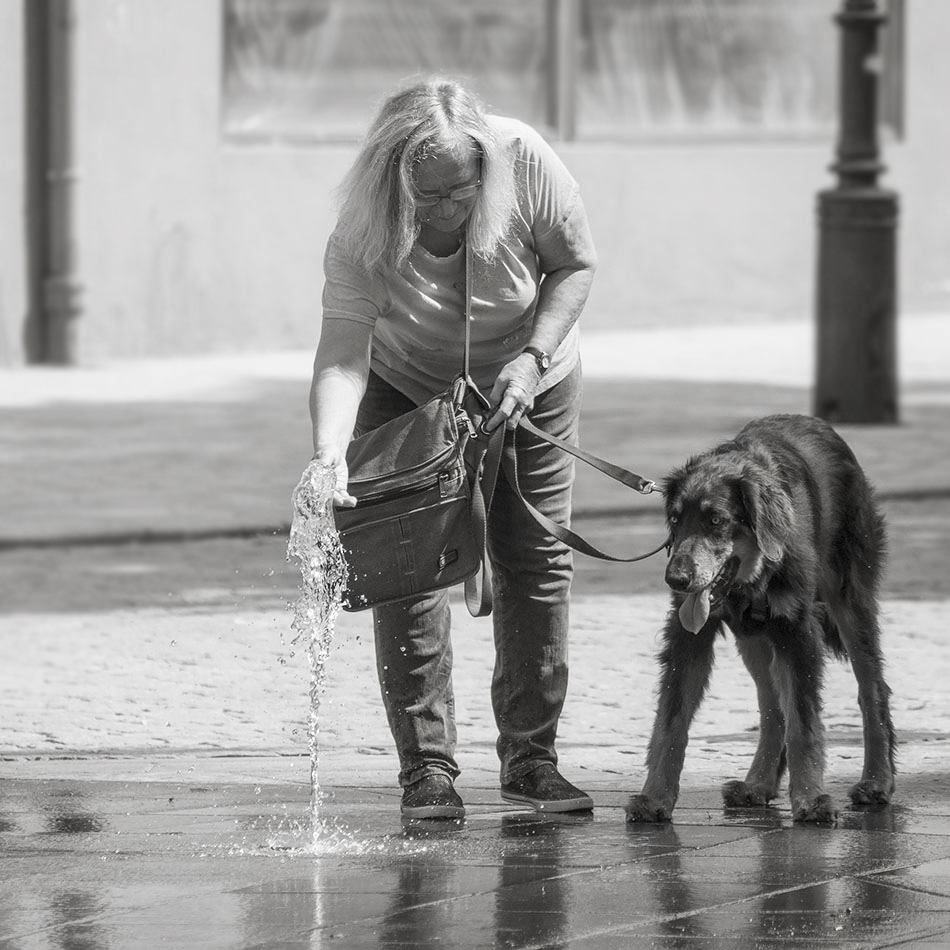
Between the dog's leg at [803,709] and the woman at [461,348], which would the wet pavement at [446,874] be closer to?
the dog's leg at [803,709]

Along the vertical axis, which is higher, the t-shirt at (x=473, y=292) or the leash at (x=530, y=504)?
the t-shirt at (x=473, y=292)

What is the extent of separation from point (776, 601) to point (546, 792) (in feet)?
2.50

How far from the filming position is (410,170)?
543 centimetres

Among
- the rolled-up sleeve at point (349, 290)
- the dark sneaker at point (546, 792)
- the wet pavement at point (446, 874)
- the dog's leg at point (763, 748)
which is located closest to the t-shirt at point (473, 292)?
the rolled-up sleeve at point (349, 290)

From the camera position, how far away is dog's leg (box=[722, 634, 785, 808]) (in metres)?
5.88

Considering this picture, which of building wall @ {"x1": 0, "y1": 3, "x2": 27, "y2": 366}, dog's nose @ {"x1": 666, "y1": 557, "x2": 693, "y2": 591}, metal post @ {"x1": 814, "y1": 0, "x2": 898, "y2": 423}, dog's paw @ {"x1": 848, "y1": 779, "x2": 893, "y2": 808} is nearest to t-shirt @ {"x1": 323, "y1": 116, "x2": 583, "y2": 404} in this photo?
dog's nose @ {"x1": 666, "y1": 557, "x2": 693, "y2": 591}

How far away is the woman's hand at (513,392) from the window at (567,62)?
11.3 meters

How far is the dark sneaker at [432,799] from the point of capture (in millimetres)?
5715

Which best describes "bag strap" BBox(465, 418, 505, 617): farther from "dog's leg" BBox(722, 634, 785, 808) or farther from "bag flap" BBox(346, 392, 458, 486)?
"dog's leg" BBox(722, 634, 785, 808)

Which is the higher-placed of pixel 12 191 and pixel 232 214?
pixel 12 191

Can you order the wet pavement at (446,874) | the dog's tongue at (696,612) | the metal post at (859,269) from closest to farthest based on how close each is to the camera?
the wet pavement at (446,874)
the dog's tongue at (696,612)
the metal post at (859,269)

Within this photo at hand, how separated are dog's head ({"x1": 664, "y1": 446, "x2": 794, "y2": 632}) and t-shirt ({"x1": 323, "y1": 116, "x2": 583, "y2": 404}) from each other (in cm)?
51

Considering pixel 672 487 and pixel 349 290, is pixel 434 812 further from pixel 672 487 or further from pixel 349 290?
pixel 349 290

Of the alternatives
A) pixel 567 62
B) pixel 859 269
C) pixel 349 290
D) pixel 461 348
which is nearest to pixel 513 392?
pixel 461 348
